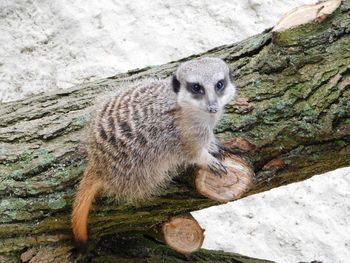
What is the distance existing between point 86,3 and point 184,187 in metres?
2.26

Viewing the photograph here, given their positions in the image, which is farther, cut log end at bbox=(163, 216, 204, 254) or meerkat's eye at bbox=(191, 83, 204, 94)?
cut log end at bbox=(163, 216, 204, 254)

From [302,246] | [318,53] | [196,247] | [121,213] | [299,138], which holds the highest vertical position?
[318,53]

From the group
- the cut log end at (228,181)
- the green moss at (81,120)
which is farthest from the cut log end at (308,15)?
the green moss at (81,120)

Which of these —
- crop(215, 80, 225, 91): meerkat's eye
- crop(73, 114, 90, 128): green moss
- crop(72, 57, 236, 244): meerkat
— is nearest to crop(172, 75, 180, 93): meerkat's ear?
crop(72, 57, 236, 244): meerkat

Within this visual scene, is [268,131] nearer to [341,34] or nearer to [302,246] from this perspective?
[341,34]

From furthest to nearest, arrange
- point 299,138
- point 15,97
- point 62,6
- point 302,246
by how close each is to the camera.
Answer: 1. point 62,6
2. point 15,97
3. point 302,246
4. point 299,138

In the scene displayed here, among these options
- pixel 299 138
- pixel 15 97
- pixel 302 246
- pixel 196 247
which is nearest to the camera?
pixel 299 138

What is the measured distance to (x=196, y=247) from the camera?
79.9 inches

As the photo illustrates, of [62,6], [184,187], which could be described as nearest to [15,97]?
[62,6]

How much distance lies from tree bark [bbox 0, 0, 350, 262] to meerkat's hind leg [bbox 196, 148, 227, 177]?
48 mm

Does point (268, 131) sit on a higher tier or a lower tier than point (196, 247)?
higher

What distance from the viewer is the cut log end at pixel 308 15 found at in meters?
1.93

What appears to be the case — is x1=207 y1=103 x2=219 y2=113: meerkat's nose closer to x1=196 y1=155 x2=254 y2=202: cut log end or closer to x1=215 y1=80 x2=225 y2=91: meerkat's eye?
x1=215 y1=80 x2=225 y2=91: meerkat's eye

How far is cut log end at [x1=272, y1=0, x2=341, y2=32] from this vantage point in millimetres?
1926
